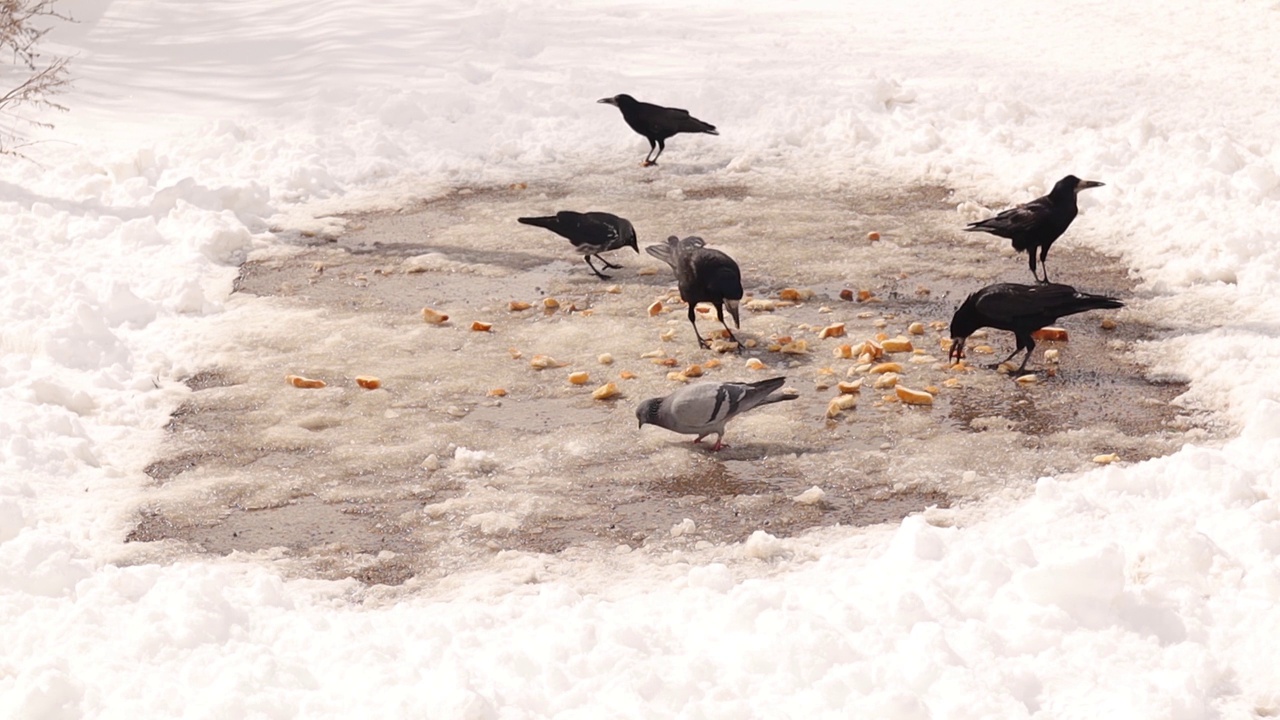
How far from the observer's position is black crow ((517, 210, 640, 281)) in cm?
938

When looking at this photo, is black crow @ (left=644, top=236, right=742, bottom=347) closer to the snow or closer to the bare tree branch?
the snow

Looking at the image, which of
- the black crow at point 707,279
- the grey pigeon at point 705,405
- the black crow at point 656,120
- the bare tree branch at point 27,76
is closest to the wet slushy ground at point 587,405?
the grey pigeon at point 705,405

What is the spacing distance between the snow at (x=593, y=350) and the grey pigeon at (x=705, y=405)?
91cm

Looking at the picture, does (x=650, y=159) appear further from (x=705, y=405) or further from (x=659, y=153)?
(x=705, y=405)

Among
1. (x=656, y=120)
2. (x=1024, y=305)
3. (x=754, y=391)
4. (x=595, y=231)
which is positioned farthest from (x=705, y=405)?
(x=656, y=120)

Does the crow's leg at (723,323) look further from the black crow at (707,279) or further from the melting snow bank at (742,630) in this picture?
the melting snow bank at (742,630)

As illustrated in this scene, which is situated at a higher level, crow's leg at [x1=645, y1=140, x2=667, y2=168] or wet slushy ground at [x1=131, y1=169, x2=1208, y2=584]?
crow's leg at [x1=645, y1=140, x2=667, y2=168]

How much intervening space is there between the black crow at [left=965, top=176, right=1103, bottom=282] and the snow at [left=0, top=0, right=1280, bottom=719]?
0.83m

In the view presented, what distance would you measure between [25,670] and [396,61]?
11.1m

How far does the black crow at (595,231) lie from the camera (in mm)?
9375

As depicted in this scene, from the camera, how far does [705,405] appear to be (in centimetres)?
662

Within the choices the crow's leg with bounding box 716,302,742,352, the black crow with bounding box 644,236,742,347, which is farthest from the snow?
the crow's leg with bounding box 716,302,742,352

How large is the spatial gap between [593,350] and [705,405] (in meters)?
1.82

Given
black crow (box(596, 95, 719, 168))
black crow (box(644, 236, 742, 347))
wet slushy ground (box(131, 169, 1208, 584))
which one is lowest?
wet slushy ground (box(131, 169, 1208, 584))
